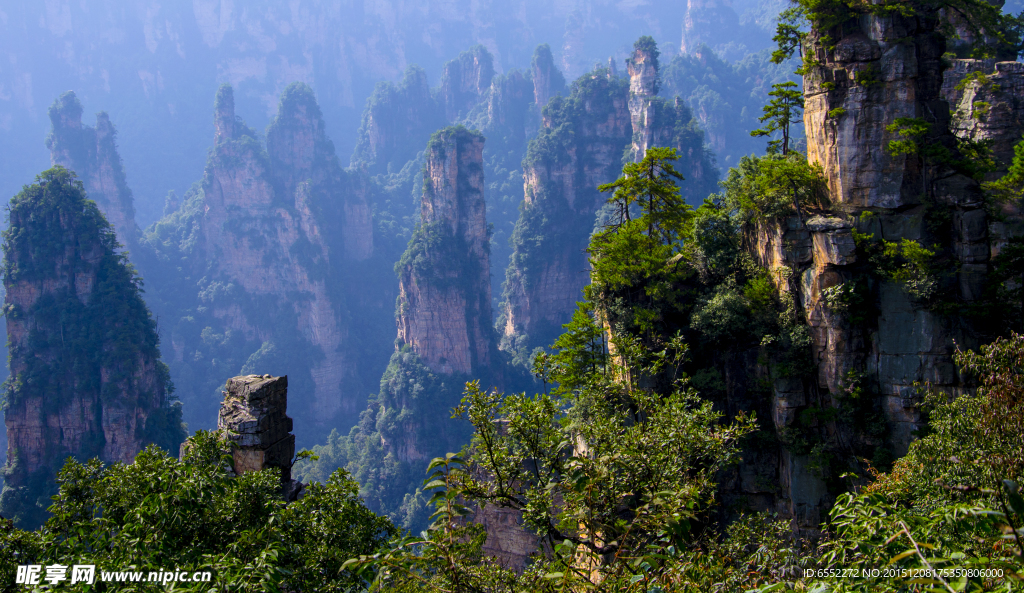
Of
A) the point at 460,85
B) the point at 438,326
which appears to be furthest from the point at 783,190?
the point at 460,85

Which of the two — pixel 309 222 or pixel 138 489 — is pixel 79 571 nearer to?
pixel 138 489

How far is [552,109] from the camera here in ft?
246

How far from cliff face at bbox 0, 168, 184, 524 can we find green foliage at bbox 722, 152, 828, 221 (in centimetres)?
3900

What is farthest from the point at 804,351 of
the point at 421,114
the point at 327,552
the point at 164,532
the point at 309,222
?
the point at 421,114

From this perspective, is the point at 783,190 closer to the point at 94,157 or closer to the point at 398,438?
the point at 398,438

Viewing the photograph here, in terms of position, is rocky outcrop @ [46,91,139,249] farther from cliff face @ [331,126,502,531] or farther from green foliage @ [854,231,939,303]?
green foliage @ [854,231,939,303]

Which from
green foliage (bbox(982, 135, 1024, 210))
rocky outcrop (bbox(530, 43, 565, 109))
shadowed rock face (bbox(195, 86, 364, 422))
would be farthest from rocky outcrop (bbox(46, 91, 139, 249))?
green foliage (bbox(982, 135, 1024, 210))

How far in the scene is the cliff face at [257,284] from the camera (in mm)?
74500

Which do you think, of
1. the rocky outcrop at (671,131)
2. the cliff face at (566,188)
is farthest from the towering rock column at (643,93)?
the cliff face at (566,188)

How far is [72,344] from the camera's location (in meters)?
41.0

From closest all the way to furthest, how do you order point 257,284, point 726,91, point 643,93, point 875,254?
point 875,254 < point 643,93 < point 257,284 < point 726,91

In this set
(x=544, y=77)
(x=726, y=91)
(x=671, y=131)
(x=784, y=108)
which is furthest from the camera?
(x=726, y=91)

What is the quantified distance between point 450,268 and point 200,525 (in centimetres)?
5667

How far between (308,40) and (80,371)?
109m
